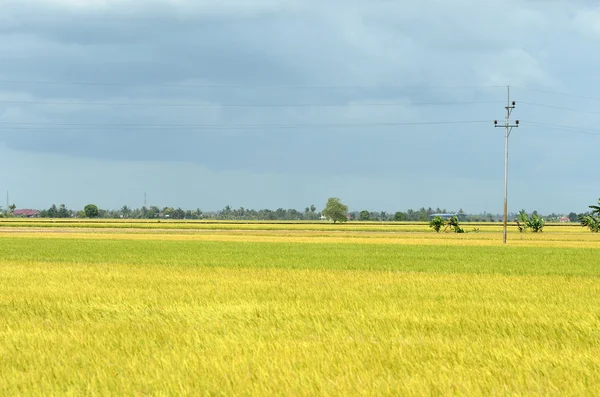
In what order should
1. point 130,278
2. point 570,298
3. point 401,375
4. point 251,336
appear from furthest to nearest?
point 130,278 → point 570,298 → point 251,336 → point 401,375

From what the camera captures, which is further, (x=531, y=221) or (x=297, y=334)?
(x=531, y=221)

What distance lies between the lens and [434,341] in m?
12.1

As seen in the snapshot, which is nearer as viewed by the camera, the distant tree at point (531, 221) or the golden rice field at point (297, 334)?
the golden rice field at point (297, 334)

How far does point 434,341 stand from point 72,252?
1437 inches

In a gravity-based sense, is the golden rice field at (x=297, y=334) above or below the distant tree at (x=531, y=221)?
below

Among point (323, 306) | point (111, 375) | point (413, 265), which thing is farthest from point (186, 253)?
point (111, 375)

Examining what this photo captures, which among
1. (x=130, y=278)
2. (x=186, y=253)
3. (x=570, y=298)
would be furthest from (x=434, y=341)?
(x=186, y=253)

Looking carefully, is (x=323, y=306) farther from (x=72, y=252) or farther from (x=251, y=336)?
(x=72, y=252)

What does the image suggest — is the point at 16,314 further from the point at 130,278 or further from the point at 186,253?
the point at 186,253

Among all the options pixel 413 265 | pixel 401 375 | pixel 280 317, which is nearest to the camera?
pixel 401 375

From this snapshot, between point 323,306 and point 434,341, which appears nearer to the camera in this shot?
point 434,341

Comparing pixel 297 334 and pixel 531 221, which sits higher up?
pixel 531 221

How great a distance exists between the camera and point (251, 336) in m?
12.8

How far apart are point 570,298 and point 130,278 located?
50.6ft
